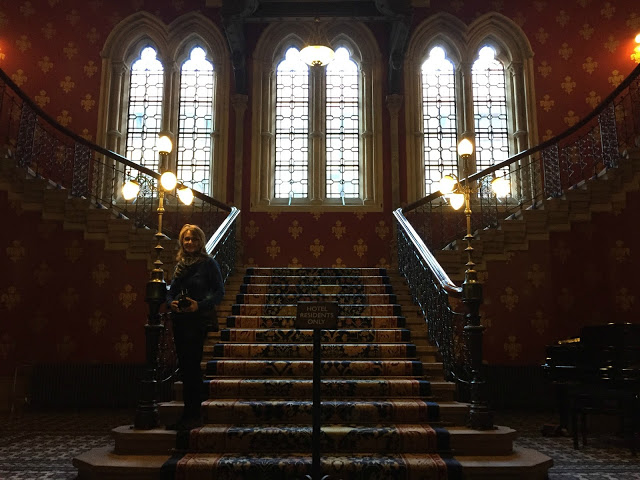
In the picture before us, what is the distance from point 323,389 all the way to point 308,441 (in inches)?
32.9

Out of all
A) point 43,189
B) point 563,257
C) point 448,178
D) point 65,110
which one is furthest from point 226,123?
point 563,257

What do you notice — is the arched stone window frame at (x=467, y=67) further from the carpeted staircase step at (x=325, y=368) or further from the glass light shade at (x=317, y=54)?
the carpeted staircase step at (x=325, y=368)

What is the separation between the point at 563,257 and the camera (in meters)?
8.29

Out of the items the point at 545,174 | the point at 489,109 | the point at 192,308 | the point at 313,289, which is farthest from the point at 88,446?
the point at 489,109

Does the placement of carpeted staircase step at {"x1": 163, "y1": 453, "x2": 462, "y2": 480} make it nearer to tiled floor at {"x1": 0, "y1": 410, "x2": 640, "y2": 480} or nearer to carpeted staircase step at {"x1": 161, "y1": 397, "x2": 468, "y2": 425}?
carpeted staircase step at {"x1": 161, "y1": 397, "x2": 468, "y2": 425}

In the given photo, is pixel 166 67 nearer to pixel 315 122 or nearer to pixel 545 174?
pixel 315 122

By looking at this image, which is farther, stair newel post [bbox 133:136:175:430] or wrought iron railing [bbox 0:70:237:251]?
wrought iron railing [bbox 0:70:237:251]

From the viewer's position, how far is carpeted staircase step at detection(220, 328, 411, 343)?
20.5ft

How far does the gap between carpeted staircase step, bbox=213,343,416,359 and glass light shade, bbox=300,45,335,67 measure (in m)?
3.82

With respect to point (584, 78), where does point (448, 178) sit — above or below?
below

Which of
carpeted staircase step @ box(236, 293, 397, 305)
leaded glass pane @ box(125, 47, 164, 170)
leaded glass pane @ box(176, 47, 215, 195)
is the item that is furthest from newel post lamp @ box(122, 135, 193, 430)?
leaded glass pane @ box(125, 47, 164, 170)

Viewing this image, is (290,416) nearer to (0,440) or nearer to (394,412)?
(394,412)

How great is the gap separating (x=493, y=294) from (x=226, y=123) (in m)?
5.49

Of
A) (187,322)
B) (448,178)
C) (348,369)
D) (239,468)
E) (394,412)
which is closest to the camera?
(239,468)
